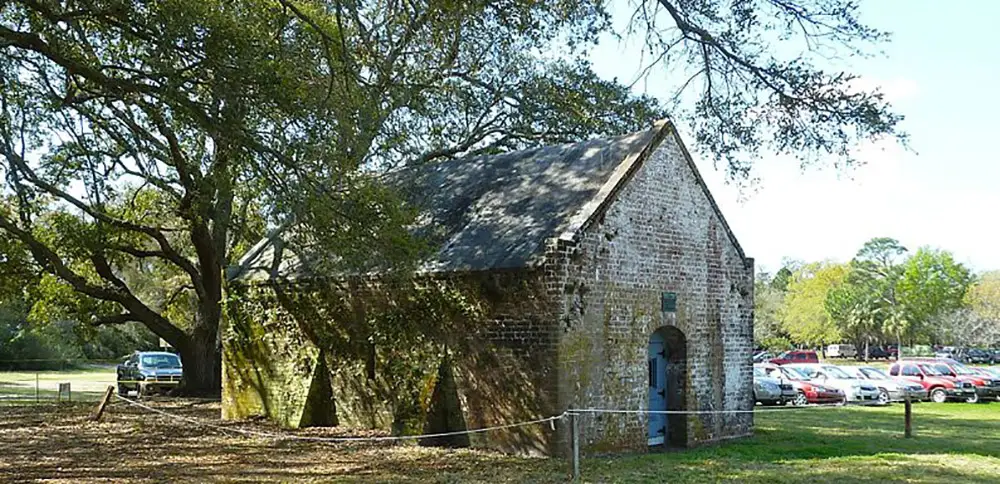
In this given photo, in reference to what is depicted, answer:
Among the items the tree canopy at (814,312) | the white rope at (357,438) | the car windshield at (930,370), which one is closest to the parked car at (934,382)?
the car windshield at (930,370)

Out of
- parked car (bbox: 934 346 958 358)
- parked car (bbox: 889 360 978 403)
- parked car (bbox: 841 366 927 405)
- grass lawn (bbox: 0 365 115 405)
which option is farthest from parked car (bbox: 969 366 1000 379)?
parked car (bbox: 934 346 958 358)

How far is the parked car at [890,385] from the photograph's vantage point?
113ft

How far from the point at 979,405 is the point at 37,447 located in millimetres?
29745

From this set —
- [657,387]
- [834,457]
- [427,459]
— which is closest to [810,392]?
[657,387]

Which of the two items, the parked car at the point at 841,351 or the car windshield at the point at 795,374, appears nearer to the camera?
the car windshield at the point at 795,374

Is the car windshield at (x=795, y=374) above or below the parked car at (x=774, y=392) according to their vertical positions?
above

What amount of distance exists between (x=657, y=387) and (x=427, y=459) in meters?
4.98

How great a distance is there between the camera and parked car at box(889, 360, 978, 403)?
34406mm

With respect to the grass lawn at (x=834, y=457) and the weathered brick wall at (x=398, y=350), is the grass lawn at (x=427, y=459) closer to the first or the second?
the grass lawn at (x=834, y=457)

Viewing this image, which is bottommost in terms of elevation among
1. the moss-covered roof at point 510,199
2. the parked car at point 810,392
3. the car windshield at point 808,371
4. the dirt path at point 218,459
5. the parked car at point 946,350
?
the parked car at point 946,350

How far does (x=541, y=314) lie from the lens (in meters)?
15.4

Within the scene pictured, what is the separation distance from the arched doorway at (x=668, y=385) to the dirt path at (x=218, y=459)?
12.0 feet

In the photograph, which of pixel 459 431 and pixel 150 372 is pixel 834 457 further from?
pixel 150 372

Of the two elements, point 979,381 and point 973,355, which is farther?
point 973,355
